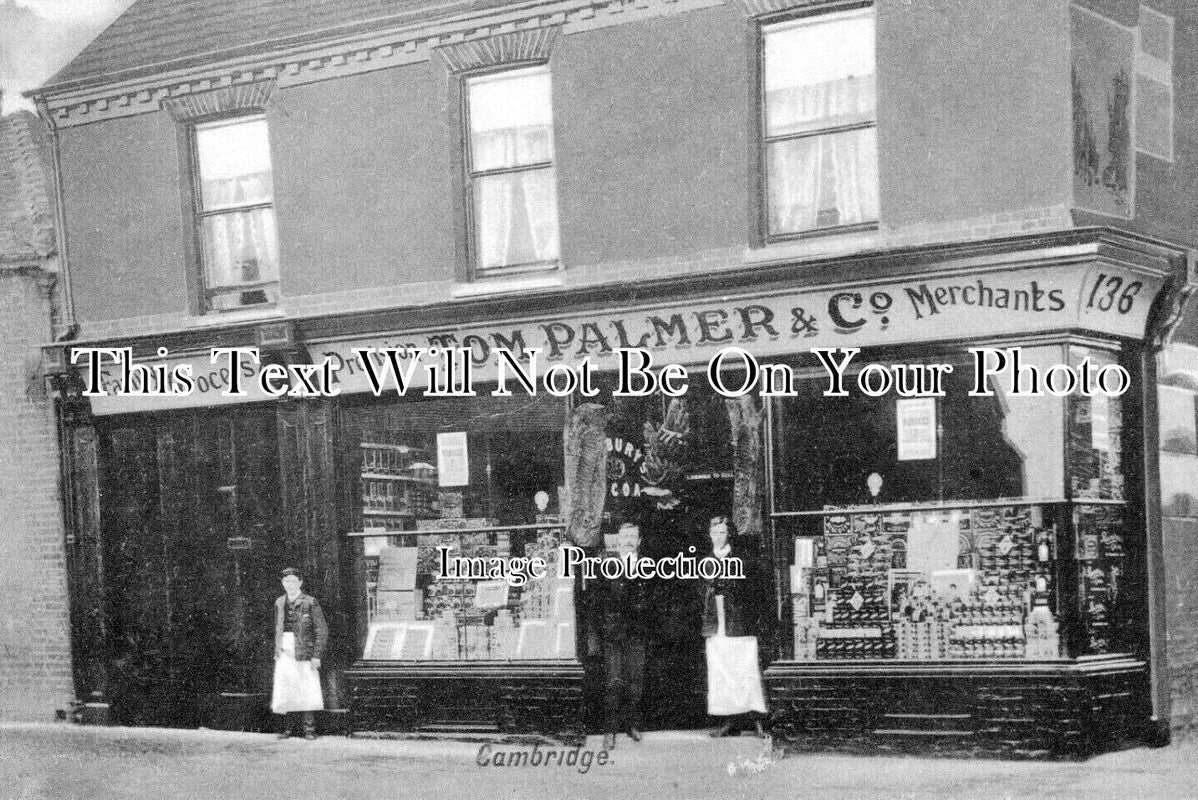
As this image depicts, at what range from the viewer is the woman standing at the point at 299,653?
429 inches

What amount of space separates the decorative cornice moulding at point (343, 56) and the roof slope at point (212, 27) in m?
0.09

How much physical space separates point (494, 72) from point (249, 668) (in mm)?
5171

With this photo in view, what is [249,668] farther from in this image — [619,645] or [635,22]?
[635,22]

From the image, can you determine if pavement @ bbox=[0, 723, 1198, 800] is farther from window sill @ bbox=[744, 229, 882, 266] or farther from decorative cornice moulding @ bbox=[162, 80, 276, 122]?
decorative cornice moulding @ bbox=[162, 80, 276, 122]

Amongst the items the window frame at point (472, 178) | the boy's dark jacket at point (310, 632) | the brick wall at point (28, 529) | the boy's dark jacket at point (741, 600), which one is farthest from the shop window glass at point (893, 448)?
the brick wall at point (28, 529)

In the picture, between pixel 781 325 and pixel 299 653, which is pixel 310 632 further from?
pixel 781 325

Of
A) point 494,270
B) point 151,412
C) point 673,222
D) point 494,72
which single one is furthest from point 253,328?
point 673,222

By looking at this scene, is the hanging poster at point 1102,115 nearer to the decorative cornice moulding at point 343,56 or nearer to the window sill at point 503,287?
the decorative cornice moulding at point 343,56

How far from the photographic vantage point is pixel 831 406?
9500mm

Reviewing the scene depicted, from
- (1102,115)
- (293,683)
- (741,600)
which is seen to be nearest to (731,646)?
(741,600)

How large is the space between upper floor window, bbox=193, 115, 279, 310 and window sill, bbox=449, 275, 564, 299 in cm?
182

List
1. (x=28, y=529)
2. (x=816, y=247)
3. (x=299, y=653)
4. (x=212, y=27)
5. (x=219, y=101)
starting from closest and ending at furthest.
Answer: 1. (x=816, y=247)
2. (x=299, y=653)
3. (x=219, y=101)
4. (x=212, y=27)
5. (x=28, y=529)

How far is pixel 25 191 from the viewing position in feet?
38.8

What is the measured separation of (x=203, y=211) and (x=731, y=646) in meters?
5.70
